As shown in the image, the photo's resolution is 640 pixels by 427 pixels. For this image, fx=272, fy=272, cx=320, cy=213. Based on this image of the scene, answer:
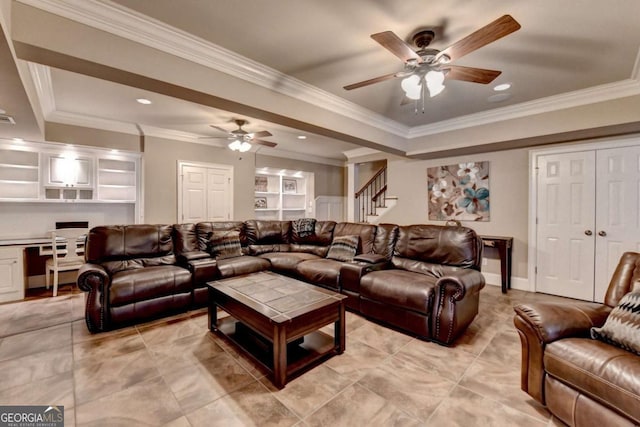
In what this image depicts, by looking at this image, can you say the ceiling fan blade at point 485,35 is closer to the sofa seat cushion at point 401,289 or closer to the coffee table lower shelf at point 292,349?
the sofa seat cushion at point 401,289

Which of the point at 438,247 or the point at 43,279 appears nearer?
the point at 438,247

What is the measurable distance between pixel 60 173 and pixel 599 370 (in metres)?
6.35

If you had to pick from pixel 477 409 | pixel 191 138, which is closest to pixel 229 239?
pixel 191 138

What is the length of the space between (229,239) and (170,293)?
123 centimetres

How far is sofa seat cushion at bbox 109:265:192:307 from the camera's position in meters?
2.88

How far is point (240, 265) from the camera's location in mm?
3854

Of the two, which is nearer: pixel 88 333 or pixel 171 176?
pixel 88 333

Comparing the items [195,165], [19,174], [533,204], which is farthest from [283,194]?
[533,204]

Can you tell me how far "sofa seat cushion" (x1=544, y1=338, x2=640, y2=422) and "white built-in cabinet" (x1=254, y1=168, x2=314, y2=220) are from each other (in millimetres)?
6013

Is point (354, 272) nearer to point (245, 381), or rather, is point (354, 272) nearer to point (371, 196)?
point (245, 381)

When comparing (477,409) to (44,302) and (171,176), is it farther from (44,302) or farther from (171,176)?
(171,176)

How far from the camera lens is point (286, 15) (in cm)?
204

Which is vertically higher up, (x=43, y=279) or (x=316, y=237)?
(x=316, y=237)

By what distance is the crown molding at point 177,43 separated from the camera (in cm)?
187
